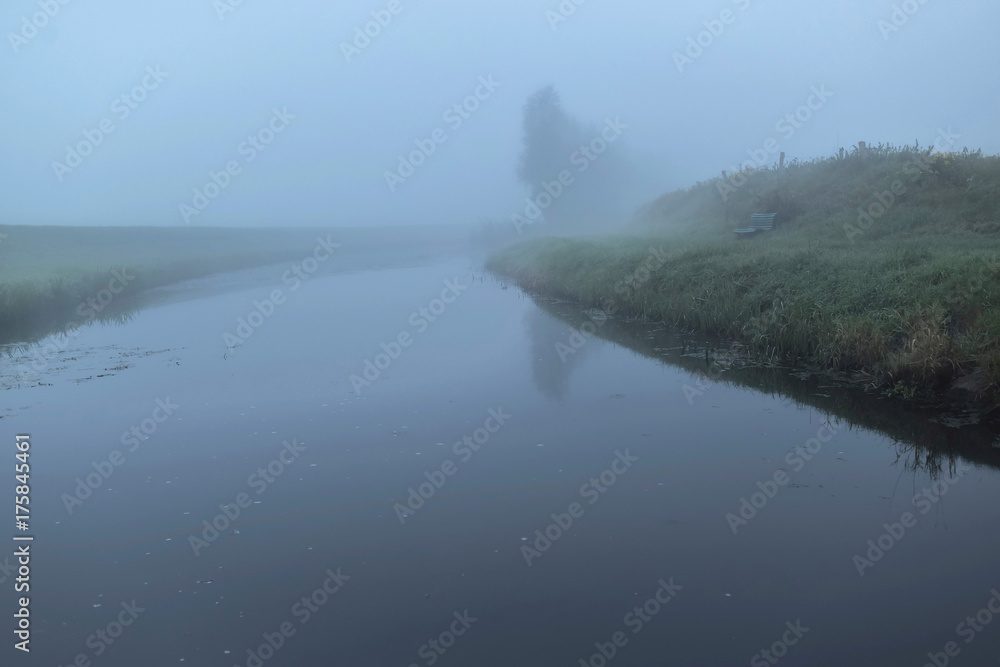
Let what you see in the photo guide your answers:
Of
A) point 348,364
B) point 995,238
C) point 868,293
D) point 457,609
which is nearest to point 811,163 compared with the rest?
point 995,238

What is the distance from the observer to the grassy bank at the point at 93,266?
2052cm

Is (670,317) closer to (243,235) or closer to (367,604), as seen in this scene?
(367,604)

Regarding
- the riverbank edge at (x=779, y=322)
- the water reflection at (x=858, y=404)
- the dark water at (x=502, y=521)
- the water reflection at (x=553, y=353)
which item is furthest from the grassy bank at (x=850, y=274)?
the water reflection at (x=553, y=353)

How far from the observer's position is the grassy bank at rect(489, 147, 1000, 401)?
33.6 ft

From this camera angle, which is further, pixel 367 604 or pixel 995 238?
pixel 995 238

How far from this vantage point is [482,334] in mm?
17266

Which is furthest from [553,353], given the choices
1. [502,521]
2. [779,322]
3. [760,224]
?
[760,224]

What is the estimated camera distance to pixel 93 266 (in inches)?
1337

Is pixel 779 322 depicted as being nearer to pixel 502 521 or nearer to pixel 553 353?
pixel 553 353

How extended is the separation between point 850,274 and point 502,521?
9.50 meters

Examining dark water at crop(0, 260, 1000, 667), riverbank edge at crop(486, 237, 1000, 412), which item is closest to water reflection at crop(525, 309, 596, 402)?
dark water at crop(0, 260, 1000, 667)

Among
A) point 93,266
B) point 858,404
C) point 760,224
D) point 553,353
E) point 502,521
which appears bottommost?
point 93,266

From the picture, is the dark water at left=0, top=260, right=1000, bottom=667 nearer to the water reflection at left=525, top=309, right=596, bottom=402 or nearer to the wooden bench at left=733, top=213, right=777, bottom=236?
the water reflection at left=525, top=309, right=596, bottom=402

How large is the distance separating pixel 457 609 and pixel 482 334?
12009mm
